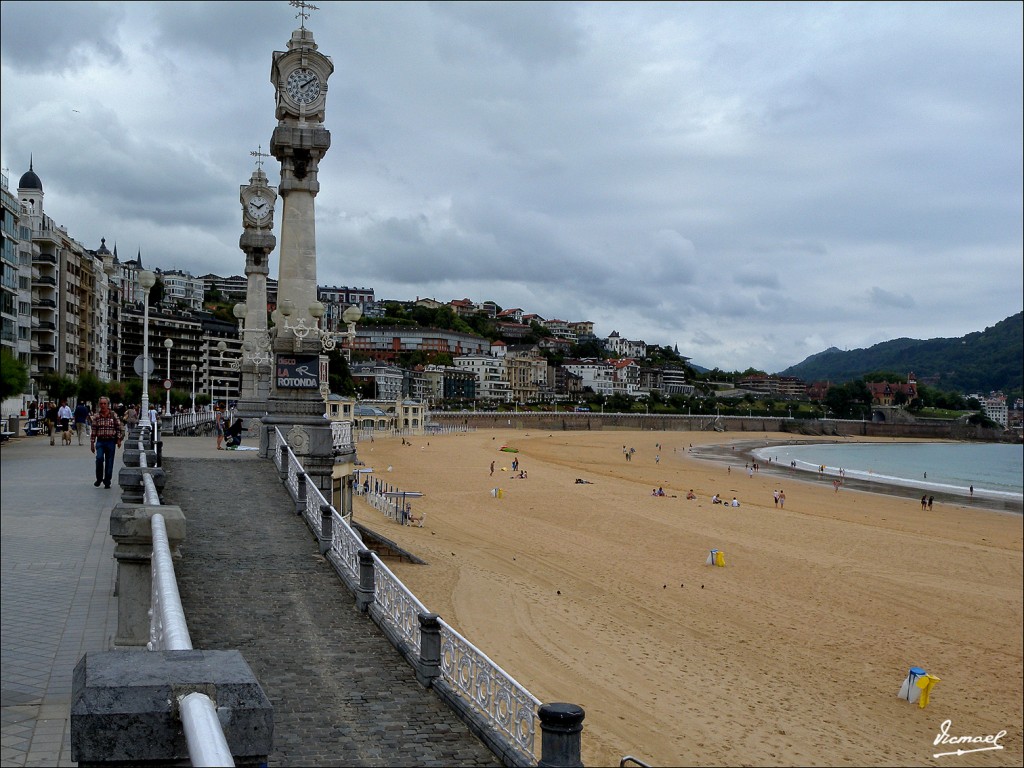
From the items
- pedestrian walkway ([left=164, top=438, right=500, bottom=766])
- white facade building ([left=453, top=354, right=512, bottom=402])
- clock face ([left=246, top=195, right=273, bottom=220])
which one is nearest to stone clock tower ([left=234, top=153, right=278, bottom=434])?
clock face ([left=246, top=195, right=273, bottom=220])

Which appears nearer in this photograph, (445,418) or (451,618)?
(451,618)

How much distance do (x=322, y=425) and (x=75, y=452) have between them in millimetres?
10866

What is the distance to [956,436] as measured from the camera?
163 metres

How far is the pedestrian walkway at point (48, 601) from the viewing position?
717 centimetres

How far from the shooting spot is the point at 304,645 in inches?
351

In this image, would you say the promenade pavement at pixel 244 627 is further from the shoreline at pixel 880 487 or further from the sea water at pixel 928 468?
the sea water at pixel 928 468

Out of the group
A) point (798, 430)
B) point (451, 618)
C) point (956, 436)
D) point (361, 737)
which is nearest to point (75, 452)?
point (451, 618)

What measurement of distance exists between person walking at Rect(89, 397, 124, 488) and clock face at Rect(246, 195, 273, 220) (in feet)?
67.6

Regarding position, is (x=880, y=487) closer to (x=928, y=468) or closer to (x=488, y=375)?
(x=928, y=468)

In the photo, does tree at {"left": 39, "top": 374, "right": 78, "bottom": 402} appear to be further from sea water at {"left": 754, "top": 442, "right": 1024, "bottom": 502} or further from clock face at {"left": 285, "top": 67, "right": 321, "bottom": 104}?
sea water at {"left": 754, "top": 442, "right": 1024, "bottom": 502}

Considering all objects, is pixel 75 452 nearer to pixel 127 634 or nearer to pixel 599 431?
pixel 127 634

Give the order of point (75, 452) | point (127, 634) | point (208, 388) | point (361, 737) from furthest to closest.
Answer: point (208, 388)
point (75, 452)
point (127, 634)
point (361, 737)

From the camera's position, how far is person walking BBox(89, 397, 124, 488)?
57.4ft

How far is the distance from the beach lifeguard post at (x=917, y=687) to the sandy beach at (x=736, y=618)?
19cm
